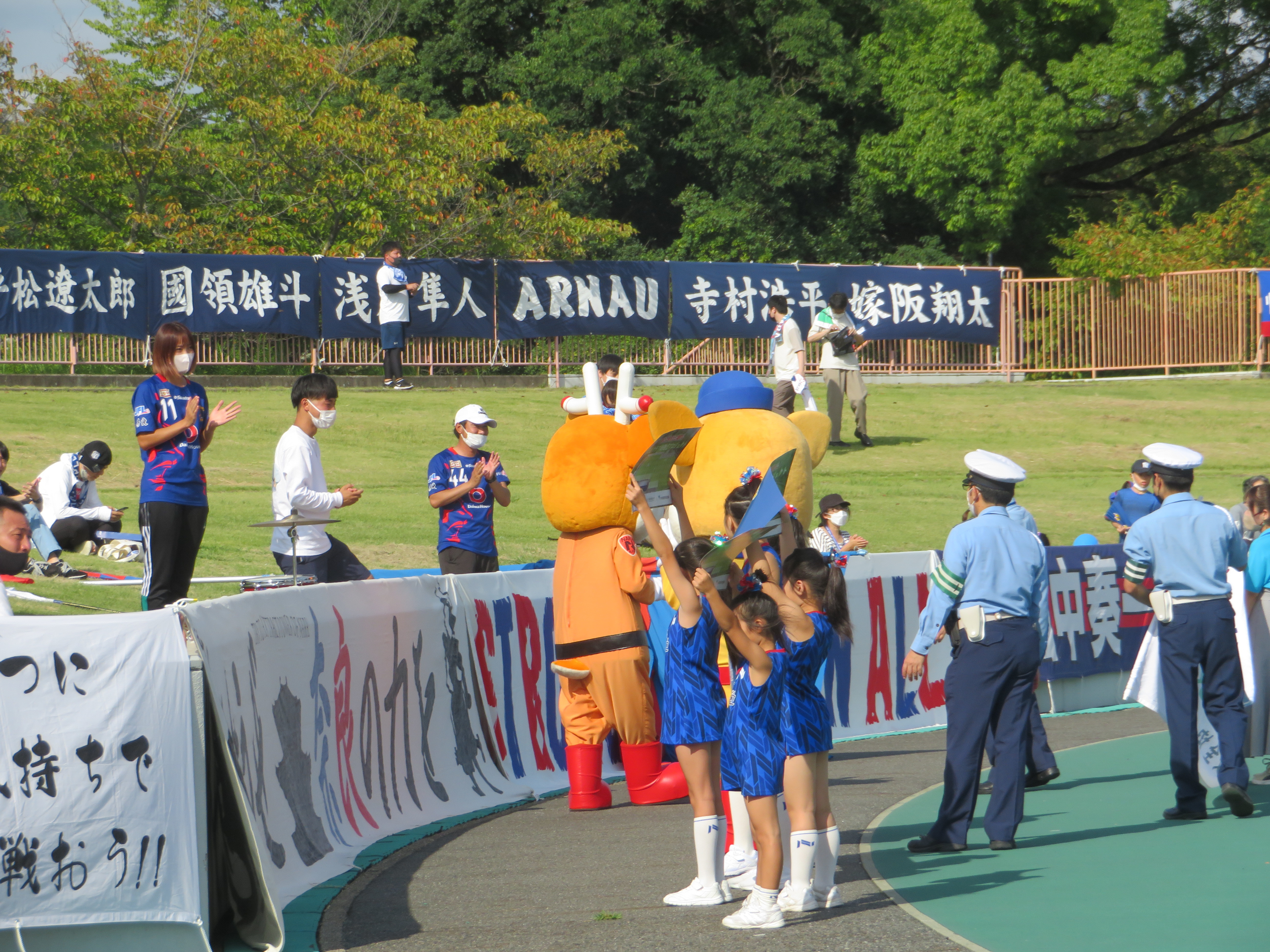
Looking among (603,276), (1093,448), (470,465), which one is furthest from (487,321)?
(470,465)

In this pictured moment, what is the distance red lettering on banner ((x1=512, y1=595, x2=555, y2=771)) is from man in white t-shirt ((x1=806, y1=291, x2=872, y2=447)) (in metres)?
10.3

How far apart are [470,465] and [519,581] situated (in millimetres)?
1712

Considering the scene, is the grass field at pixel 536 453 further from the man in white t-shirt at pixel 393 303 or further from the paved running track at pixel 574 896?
the paved running track at pixel 574 896

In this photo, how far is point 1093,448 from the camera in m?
21.5

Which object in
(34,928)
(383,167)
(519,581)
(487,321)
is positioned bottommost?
(34,928)

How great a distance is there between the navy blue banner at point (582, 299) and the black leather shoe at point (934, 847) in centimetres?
1816

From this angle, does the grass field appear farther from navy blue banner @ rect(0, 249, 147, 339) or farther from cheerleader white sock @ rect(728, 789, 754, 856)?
cheerleader white sock @ rect(728, 789, 754, 856)

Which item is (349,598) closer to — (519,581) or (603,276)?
(519,581)

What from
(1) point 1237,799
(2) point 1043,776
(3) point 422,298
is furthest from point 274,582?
(3) point 422,298

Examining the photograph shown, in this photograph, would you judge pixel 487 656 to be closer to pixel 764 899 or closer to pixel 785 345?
pixel 764 899

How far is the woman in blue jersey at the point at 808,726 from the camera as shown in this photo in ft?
17.8

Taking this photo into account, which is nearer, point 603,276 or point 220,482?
point 220,482

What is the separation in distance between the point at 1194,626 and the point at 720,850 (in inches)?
135

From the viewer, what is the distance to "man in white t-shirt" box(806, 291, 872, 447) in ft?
62.2
